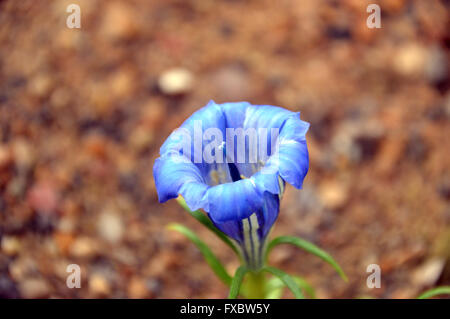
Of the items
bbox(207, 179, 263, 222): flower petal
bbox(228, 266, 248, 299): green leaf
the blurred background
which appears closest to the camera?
bbox(207, 179, 263, 222): flower petal

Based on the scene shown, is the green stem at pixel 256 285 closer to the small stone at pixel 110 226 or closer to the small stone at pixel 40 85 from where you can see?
the small stone at pixel 110 226

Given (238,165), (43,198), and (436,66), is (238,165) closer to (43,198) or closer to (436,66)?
(43,198)

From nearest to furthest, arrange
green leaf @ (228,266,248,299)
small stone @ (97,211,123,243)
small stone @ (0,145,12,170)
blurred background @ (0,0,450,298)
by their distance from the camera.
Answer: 1. green leaf @ (228,266,248,299)
2. blurred background @ (0,0,450,298)
3. small stone @ (97,211,123,243)
4. small stone @ (0,145,12,170)

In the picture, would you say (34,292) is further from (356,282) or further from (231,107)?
(356,282)

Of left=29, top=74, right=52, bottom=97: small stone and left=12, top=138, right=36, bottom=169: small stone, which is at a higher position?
left=29, top=74, right=52, bottom=97: small stone

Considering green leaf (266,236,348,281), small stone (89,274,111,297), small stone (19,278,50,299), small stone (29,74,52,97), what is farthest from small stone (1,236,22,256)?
green leaf (266,236,348,281)

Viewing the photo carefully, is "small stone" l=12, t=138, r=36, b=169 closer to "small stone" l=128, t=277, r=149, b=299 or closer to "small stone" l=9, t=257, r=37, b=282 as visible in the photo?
"small stone" l=9, t=257, r=37, b=282

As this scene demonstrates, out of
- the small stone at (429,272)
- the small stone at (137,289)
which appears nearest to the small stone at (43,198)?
the small stone at (137,289)
